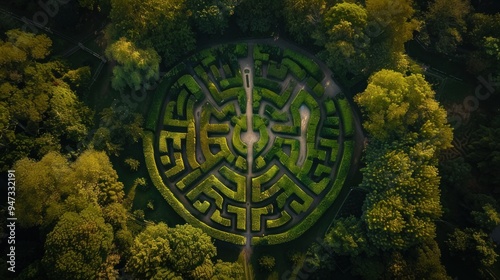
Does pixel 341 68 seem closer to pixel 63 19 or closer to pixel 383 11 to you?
pixel 383 11

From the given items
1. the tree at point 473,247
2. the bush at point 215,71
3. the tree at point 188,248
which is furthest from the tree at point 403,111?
the tree at point 188,248

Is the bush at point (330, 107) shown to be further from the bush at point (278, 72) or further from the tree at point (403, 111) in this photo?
the bush at point (278, 72)

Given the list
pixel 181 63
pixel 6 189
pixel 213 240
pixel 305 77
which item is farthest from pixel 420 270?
pixel 6 189

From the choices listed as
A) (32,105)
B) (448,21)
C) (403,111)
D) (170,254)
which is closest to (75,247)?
(170,254)

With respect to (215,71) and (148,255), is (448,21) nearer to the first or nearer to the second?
(215,71)

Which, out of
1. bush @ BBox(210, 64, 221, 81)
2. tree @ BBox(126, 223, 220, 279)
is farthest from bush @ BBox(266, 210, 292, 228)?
bush @ BBox(210, 64, 221, 81)

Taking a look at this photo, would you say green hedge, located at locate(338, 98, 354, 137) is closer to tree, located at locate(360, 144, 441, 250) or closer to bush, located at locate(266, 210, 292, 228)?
tree, located at locate(360, 144, 441, 250)

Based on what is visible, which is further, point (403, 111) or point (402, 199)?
point (403, 111)
